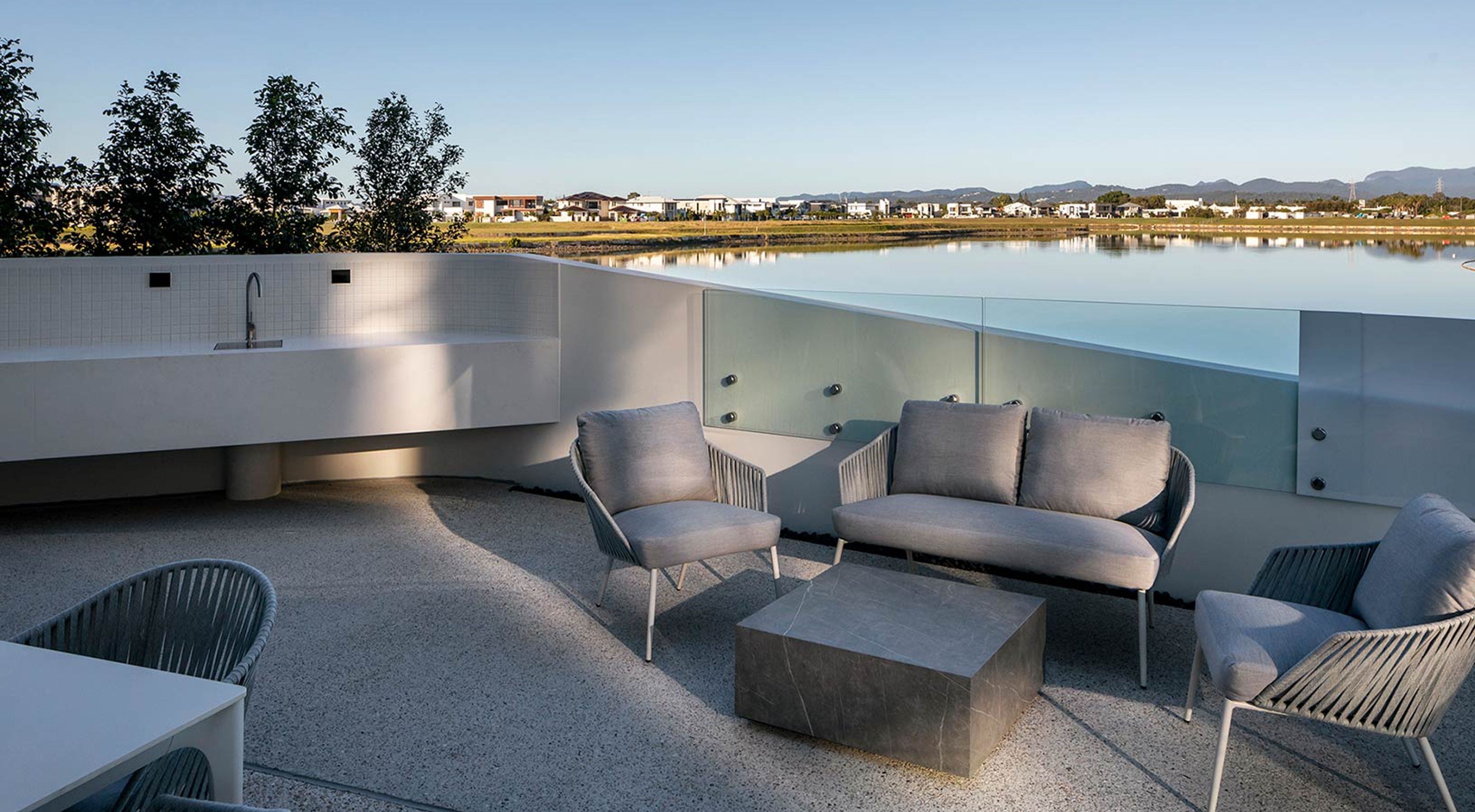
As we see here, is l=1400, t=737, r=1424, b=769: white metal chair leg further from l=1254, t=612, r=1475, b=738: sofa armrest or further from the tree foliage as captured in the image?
the tree foliage

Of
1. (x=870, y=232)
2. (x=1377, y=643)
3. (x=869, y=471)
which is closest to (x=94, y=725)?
(x=1377, y=643)

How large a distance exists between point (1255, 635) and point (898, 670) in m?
0.93

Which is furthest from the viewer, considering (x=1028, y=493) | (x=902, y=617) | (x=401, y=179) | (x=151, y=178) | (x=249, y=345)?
(x=401, y=179)

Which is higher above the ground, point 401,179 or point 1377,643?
point 401,179

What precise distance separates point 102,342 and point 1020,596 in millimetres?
4797

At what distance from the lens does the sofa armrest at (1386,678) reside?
2.38m

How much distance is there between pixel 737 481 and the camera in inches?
173

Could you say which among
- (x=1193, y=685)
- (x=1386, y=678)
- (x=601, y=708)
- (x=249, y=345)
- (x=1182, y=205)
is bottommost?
(x=601, y=708)

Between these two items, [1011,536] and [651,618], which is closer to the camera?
[651,618]

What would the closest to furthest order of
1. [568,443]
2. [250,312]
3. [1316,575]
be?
[1316,575] < [250,312] < [568,443]

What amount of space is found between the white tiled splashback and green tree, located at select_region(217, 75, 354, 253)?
91cm

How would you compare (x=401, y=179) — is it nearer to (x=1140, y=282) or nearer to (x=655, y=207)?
(x=655, y=207)

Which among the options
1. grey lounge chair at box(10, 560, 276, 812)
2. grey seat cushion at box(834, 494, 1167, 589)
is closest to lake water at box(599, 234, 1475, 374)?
grey seat cushion at box(834, 494, 1167, 589)

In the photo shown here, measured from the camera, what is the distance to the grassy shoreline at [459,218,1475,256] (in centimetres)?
707
